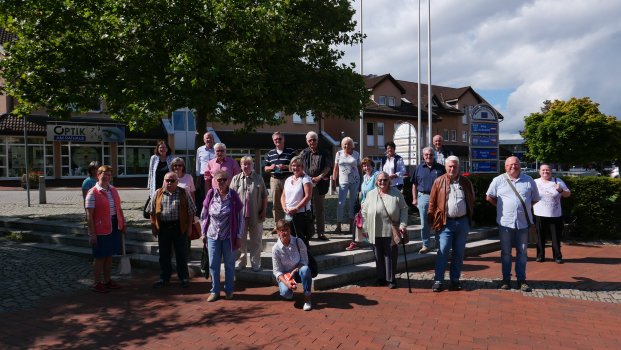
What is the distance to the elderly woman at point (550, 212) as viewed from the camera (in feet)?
28.0

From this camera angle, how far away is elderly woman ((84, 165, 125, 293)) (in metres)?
6.26

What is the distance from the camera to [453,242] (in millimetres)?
6527

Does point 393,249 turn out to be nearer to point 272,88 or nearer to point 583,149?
point 272,88

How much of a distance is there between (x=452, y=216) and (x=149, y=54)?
27.8ft

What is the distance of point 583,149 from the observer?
3719 cm

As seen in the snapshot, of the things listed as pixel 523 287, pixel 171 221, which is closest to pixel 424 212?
pixel 523 287

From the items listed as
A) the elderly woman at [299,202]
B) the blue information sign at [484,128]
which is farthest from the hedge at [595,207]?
the elderly woman at [299,202]

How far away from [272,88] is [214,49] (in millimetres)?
1955

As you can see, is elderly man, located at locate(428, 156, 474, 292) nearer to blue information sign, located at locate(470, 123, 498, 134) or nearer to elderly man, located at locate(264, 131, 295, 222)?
elderly man, located at locate(264, 131, 295, 222)

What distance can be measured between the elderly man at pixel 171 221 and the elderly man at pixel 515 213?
4.34 metres

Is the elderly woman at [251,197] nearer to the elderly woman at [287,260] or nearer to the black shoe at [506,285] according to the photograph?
the elderly woman at [287,260]

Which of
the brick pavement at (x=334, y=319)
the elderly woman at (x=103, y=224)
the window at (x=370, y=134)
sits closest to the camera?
the brick pavement at (x=334, y=319)

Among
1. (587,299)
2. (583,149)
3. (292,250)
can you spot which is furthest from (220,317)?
(583,149)

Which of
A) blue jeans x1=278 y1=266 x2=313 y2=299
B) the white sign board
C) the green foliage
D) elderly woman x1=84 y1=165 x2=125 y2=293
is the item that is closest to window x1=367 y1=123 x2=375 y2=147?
the white sign board
